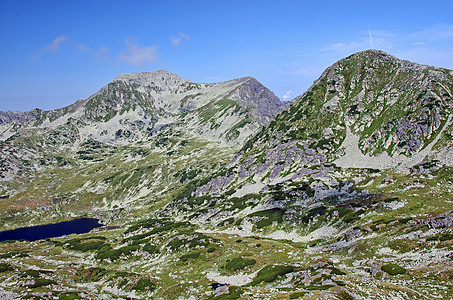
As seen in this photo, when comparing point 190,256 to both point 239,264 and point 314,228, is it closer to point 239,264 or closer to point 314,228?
point 239,264

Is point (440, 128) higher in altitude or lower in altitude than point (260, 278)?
higher

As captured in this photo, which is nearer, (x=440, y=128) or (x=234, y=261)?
(x=234, y=261)

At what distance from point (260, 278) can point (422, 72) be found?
578 ft

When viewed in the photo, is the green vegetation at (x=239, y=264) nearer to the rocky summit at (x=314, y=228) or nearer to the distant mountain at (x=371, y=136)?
the rocky summit at (x=314, y=228)

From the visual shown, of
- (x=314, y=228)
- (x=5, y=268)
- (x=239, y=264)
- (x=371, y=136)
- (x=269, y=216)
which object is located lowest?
(x=239, y=264)

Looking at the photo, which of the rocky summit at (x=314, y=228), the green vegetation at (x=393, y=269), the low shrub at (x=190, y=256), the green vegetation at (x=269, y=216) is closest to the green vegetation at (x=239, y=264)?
the rocky summit at (x=314, y=228)

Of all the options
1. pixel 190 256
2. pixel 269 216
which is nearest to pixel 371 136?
pixel 269 216

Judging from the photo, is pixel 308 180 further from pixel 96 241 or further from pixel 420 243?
pixel 96 241

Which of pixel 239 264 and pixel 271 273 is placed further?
pixel 239 264

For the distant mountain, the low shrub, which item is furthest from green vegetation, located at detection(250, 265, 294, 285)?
the distant mountain

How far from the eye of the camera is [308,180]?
467 ft

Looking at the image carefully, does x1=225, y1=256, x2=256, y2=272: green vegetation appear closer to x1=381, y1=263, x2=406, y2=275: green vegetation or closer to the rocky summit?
the rocky summit

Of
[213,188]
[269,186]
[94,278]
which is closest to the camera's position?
[94,278]

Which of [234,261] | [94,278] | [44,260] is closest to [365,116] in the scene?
[234,261]
